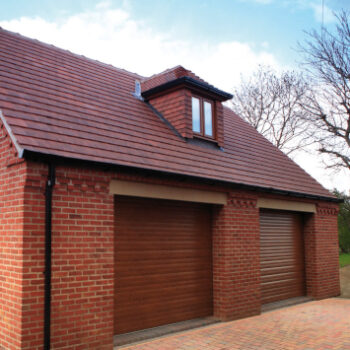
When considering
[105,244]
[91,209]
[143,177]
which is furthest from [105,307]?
[143,177]

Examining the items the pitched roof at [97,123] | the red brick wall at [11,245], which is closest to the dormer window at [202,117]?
the pitched roof at [97,123]

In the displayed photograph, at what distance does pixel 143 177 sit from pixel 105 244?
143 centimetres

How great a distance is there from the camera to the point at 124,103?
9508 millimetres

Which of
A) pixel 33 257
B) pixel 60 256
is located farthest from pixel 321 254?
pixel 33 257

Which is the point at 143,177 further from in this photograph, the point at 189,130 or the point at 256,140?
the point at 256,140

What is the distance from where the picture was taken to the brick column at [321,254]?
1180 centimetres

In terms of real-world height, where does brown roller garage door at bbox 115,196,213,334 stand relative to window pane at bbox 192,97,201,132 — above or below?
below

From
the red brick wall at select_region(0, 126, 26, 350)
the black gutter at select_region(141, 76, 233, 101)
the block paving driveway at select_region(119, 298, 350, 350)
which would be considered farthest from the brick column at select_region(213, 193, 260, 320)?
the red brick wall at select_region(0, 126, 26, 350)

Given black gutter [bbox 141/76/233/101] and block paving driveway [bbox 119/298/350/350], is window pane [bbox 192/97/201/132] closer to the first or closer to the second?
black gutter [bbox 141/76/233/101]

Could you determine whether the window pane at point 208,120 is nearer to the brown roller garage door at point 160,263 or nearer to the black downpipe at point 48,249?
the brown roller garage door at point 160,263

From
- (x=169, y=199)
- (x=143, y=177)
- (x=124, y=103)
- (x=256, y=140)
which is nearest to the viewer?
(x=143, y=177)

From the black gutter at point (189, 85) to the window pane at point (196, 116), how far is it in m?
0.38

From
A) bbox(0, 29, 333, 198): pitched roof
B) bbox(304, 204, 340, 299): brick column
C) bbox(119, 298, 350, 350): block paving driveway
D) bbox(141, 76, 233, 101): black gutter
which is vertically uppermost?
bbox(141, 76, 233, 101): black gutter

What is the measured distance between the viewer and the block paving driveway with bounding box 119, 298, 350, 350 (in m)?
6.70
